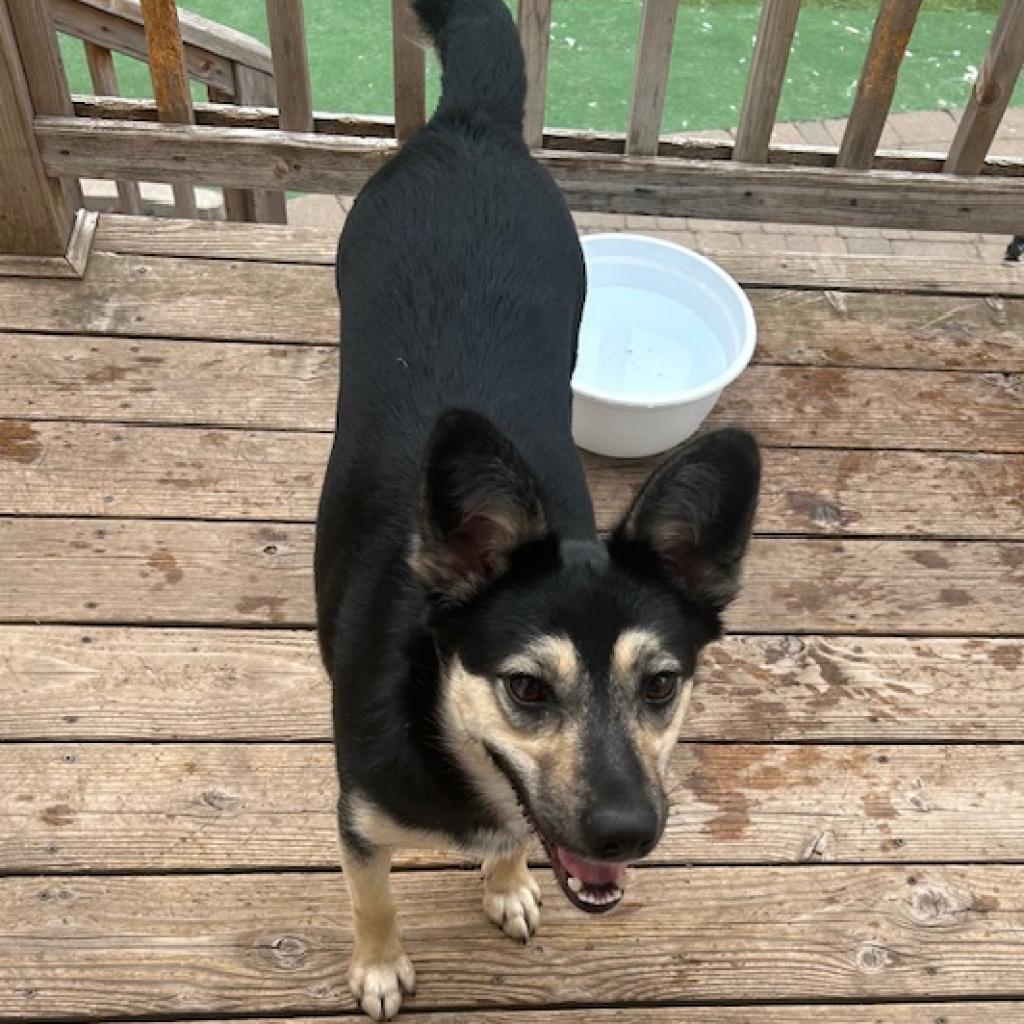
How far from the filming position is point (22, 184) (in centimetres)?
321

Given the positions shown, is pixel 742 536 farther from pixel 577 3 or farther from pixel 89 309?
pixel 577 3

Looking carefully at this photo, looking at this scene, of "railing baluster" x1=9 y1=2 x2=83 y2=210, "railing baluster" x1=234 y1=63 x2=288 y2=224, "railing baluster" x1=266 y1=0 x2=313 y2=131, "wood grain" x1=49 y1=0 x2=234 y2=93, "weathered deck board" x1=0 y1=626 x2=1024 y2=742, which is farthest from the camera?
"railing baluster" x1=234 y1=63 x2=288 y2=224

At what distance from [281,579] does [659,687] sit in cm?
131

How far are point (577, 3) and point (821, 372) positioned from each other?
4116mm

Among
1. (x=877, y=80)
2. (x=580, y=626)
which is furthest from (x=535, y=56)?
(x=580, y=626)

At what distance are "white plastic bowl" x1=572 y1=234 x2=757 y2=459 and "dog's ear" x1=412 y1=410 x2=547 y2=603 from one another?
1.38 metres

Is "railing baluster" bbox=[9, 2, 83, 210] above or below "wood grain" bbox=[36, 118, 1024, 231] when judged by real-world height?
above

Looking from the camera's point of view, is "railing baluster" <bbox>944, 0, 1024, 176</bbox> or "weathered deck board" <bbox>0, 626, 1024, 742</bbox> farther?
"railing baluster" <bbox>944, 0, 1024, 176</bbox>

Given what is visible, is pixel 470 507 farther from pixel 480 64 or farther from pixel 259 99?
pixel 259 99

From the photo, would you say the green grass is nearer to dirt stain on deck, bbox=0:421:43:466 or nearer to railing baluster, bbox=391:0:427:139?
railing baluster, bbox=391:0:427:139

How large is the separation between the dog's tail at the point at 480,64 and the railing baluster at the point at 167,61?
34.9 inches

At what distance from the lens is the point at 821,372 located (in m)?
3.37

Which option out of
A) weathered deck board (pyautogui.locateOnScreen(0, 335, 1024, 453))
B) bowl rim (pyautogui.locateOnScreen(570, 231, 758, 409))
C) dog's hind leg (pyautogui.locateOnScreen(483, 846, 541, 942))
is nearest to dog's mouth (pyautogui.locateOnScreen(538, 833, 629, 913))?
dog's hind leg (pyautogui.locateOnScreen(483, 846, 541, 942))

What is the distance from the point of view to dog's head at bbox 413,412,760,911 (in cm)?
159
